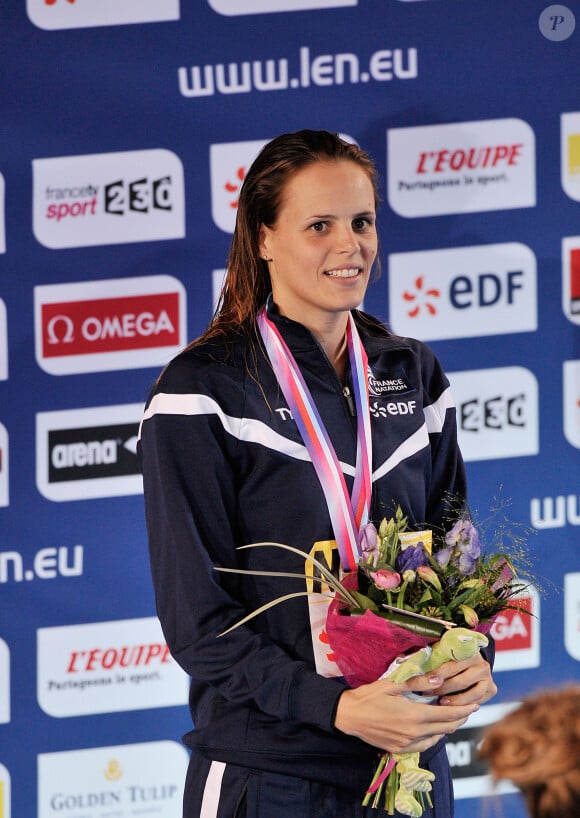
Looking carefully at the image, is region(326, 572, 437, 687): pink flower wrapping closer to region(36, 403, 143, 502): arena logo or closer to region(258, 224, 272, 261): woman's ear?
region(258, 224, 272, 261): woman's ear

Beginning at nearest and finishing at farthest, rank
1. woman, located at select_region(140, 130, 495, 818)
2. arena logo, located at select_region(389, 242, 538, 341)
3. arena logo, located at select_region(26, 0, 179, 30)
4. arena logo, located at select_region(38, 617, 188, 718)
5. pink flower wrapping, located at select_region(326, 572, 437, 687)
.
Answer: pink flower wrapping, located at select_region(326, 572, 437, 687)
woman, located at select_region(140, 130, 495, 818)
arena logo, located at select_region(26, 0, 179, 30)
arena logo, located at select_region(38, 617, 188, 718)
arena logo, located at select_region(389, 242, 538, 341)

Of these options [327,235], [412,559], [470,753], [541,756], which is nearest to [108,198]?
[327,235]

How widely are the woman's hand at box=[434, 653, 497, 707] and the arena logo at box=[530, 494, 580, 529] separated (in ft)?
5.62

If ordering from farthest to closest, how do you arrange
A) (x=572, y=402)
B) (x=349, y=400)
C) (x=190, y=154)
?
(x=572, y=402) → (x=190, y=154) → (x=349, y=400)

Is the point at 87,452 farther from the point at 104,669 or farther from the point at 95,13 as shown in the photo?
the point at 95,13

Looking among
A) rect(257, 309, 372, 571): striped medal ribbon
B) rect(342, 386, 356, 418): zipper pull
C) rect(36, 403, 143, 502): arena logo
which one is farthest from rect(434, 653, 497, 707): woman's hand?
rect(36, 403, 143, 502): arena logo

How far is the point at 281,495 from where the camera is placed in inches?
86.7

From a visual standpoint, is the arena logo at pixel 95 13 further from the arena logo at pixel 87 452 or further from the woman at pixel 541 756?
the woman at pixel 541 756

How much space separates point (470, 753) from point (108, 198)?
A: 1.99 m

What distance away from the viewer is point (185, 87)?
11.3 feet

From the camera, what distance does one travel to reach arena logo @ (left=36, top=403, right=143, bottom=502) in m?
3.47

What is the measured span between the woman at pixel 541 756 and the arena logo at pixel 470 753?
7.35ft

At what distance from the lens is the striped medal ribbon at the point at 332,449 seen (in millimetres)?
2184

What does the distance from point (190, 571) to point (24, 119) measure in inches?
66.6
